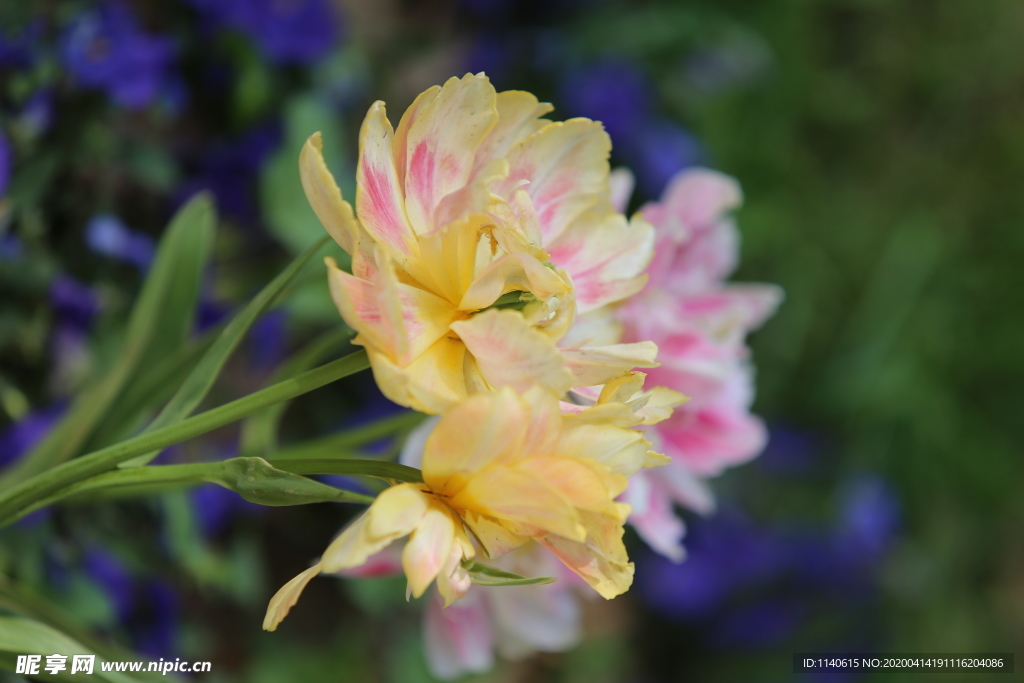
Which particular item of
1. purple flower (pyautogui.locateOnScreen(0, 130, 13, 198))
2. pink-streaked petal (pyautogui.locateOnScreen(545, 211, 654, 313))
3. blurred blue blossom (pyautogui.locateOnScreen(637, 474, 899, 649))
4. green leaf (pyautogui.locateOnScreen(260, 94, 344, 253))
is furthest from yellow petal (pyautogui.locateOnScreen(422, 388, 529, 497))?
blurred blue blossom (pyautogui.locateOnScreen(637, 474, 899, 649))

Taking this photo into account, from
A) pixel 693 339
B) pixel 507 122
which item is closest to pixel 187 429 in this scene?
pixel 507 122

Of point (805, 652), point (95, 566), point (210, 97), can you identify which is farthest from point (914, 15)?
point (95, 566)

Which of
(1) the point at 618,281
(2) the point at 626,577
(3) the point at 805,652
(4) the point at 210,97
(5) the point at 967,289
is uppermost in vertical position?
(4) the point at 210,97

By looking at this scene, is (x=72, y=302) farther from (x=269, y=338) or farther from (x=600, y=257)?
(x=600, y=257)

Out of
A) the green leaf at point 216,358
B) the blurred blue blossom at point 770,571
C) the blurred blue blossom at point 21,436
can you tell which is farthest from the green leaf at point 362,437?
the blurred blue blossom at point 770,571

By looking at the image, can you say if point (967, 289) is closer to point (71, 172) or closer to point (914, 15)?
point (914, 15)
